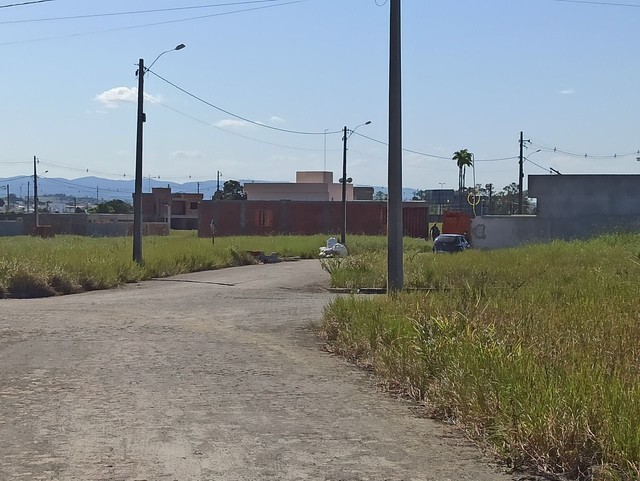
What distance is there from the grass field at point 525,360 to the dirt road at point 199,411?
39cm

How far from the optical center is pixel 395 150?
16.1 metres

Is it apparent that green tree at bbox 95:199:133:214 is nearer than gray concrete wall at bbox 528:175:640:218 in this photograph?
No

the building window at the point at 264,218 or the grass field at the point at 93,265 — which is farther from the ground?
the building window at the point at 264,218

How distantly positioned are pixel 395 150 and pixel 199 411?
842 centimetres

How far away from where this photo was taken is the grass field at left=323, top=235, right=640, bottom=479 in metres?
6.68

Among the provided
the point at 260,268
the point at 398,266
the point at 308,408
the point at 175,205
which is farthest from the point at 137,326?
the point at 175,205

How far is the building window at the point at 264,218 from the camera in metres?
80.4

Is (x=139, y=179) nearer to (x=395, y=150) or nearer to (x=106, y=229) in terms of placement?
(x=395, y=150)

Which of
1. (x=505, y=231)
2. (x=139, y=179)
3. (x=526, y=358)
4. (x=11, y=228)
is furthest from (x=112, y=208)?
(x=526, y=358)

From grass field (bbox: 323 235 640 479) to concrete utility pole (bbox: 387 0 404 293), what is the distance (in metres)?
1.59

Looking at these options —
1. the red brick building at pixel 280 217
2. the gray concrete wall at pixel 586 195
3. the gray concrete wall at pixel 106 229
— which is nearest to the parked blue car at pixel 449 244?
the gray concrete wall at pixel 586 195

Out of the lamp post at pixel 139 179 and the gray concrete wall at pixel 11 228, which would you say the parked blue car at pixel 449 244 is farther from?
the gray concrete wall at pixel 11 228

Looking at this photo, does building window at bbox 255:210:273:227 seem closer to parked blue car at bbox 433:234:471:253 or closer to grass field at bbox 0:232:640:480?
parked blue car at bbox 433:234:471:253

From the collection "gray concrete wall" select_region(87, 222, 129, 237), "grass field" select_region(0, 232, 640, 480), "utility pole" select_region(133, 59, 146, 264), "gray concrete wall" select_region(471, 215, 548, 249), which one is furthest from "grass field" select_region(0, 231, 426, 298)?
"gray concrete wall" select_region(87, 222, 129, 237)
